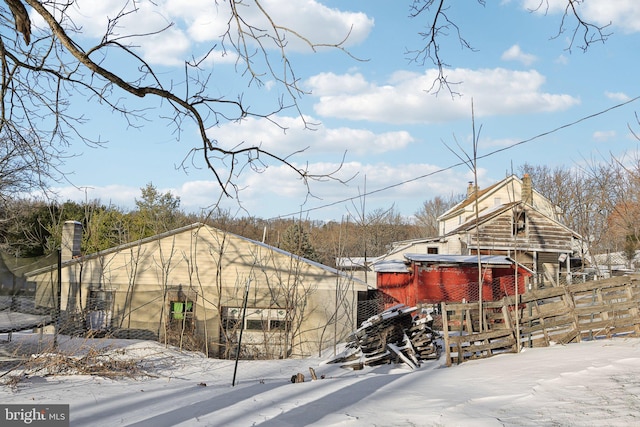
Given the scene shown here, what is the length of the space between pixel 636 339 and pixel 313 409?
9.13 meters

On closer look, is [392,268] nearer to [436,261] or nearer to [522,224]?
[436,261]

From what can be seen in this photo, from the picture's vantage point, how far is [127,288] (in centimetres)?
1856

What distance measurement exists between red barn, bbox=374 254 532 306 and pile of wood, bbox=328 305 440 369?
31.2 ft

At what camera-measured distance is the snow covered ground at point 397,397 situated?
20.5 ft

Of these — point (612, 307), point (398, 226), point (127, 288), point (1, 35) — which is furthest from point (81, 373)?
point (398, 226)

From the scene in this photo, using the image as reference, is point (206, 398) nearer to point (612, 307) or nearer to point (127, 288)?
point (612, 307)

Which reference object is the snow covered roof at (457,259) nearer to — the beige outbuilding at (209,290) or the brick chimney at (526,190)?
the beige outbuilding at (209,290)

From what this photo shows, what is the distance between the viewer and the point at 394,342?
14.4 m

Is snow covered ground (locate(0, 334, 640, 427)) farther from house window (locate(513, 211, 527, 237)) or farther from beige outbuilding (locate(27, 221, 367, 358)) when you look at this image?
house window (locate(513, 211, 527, 237))

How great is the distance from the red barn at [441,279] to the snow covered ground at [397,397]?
506 inches

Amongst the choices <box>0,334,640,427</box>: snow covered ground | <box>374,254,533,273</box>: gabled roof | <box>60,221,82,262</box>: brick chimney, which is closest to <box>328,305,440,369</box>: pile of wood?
<box>0,334,640,427</box>: snow covered ground

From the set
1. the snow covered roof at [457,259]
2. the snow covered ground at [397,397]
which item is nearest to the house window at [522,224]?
the snow covered roof at [457,259]

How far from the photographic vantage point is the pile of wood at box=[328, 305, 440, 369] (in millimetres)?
13766

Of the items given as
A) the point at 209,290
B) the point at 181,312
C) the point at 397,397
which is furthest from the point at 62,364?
the point at 209,290
